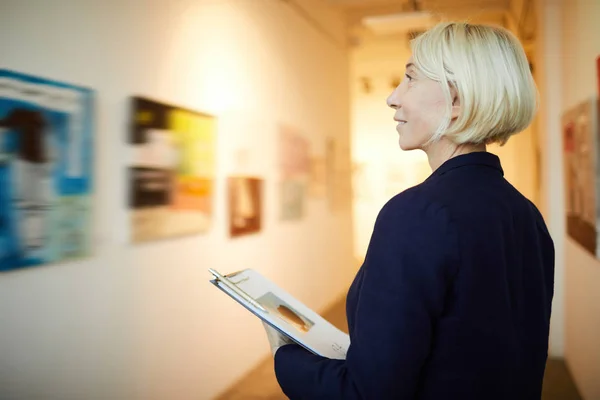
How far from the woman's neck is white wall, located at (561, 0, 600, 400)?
245cm

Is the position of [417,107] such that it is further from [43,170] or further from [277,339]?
[43,170]

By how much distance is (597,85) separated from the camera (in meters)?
3.17

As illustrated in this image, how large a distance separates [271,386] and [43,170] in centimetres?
266

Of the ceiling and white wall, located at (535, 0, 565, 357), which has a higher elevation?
the ceiling

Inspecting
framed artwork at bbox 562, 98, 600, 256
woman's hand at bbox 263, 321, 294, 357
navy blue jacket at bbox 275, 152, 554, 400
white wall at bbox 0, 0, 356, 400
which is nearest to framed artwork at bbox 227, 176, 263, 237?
white wall at bbox 0, 0, 356, 400

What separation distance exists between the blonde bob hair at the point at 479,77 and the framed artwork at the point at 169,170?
224 centimetres

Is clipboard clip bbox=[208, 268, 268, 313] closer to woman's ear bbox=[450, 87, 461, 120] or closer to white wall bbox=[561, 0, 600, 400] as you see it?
woman's ear bbox=[450, 87, 461, 120]

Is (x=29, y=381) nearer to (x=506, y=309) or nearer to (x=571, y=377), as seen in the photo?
(x=506, y=309)

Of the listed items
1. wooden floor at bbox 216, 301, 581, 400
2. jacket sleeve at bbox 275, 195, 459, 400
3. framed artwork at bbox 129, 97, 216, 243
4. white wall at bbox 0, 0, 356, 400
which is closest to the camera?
jacket sleeve at bbox 275, 195, 459, 400

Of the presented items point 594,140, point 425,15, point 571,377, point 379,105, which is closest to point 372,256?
point 594,140

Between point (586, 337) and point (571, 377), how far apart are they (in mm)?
796

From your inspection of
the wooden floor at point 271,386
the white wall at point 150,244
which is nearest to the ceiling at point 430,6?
the white wall at point 150,244

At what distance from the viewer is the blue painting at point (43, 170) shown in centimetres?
223

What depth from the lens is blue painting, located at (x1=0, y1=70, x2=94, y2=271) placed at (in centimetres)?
223
